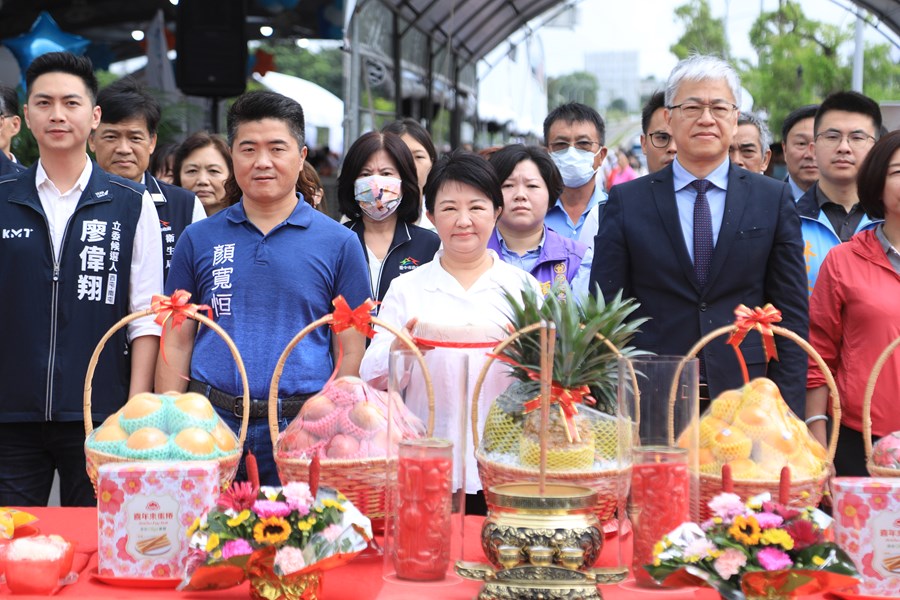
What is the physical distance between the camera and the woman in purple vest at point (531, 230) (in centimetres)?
432

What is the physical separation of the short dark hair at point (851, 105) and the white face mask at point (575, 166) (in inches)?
41.7

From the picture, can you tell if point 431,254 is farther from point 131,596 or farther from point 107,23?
point 107,23

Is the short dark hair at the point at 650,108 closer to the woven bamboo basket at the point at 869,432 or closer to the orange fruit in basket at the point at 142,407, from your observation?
the woven bamboo basket at the point at 869,432

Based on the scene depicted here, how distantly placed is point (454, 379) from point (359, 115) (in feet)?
30.1

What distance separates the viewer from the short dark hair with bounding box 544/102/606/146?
550 centimetres

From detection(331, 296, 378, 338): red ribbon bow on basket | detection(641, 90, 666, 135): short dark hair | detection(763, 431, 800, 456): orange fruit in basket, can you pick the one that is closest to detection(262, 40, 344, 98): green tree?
detection(641, 90, 666, 135): short dark hair

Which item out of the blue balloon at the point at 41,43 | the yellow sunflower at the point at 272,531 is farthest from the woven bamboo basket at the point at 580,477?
the blue balloon at the point at 41,43

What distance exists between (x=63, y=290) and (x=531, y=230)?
5.82ft

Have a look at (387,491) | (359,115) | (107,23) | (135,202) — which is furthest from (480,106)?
(387,491)

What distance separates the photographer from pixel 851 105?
480cm

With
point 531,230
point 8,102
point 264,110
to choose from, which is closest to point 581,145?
point 531,230

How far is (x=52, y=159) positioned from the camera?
3637 millimetres

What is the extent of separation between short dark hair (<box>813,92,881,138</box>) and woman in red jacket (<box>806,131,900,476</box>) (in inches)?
45.9

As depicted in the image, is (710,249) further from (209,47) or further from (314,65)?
(314,65)
